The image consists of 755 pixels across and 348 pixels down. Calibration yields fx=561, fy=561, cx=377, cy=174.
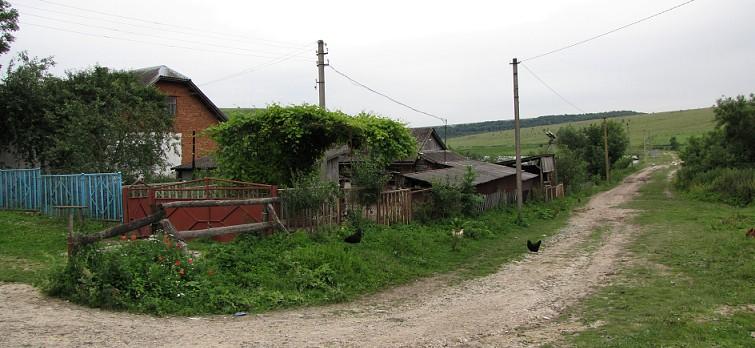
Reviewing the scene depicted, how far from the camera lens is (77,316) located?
768cm

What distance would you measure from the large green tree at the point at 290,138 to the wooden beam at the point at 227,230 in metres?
4.61

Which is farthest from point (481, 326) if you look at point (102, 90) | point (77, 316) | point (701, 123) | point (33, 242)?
point (701, 123)

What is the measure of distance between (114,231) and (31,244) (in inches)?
241

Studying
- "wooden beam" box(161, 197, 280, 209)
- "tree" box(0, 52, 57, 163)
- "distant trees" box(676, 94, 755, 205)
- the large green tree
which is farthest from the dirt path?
"distant trees" box(676, 94, 755, 205)

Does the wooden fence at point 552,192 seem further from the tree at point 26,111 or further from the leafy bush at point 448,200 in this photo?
the tree at point 26,111

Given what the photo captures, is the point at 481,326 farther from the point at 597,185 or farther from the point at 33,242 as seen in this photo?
the point at 597,185

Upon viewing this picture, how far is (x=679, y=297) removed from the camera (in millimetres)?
9602

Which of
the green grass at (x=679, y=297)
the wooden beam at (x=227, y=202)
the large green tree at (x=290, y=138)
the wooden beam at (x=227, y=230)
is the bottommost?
the green grass at (x=679, y=297)

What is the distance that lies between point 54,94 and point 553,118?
139m

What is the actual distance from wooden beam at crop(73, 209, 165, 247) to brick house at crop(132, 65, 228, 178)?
74.7 feet

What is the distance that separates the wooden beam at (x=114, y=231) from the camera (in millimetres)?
8859

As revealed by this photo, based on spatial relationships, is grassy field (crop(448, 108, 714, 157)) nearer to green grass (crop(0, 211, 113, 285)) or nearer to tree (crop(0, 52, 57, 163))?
tree (crop(0, 52, 57, 163))

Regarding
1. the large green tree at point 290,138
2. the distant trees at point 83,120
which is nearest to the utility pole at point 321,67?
the large green tree at point 290,138

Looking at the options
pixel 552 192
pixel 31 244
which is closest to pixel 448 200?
pixel 31 244
